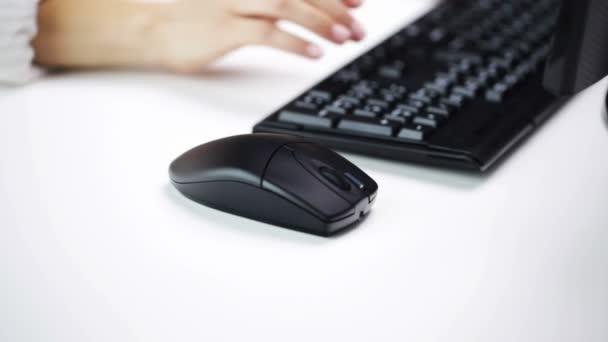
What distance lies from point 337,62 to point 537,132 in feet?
0.83

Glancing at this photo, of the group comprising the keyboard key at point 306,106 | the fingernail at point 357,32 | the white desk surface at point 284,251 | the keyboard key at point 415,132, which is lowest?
the white desk surface at point 284,251

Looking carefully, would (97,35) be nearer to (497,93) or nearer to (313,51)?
(313,51)

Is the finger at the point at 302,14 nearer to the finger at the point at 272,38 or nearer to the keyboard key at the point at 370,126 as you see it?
the finger at the point at 272,38

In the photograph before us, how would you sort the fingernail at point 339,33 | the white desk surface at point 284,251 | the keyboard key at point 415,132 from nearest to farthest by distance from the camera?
the white desk surface at point 284,251, the keyboard key at point 415,132, the fingernail at point 339,33

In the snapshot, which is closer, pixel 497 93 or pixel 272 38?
pixel 497 93

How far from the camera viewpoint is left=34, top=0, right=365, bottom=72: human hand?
2.31 ft

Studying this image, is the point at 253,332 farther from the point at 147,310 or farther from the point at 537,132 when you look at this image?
the point at 537,132

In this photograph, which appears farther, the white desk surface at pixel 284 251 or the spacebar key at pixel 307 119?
the spacebar key at pixel 307 119

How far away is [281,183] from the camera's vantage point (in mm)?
456

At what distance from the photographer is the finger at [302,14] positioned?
2.27 feet

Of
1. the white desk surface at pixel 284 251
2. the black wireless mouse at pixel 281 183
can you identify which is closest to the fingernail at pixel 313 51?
the white desk surface at pixel 284 251

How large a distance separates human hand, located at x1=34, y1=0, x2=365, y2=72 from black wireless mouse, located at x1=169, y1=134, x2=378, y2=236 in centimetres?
24

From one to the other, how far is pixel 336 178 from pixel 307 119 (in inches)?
4.5

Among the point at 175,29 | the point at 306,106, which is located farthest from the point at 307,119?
the point at 175,29
